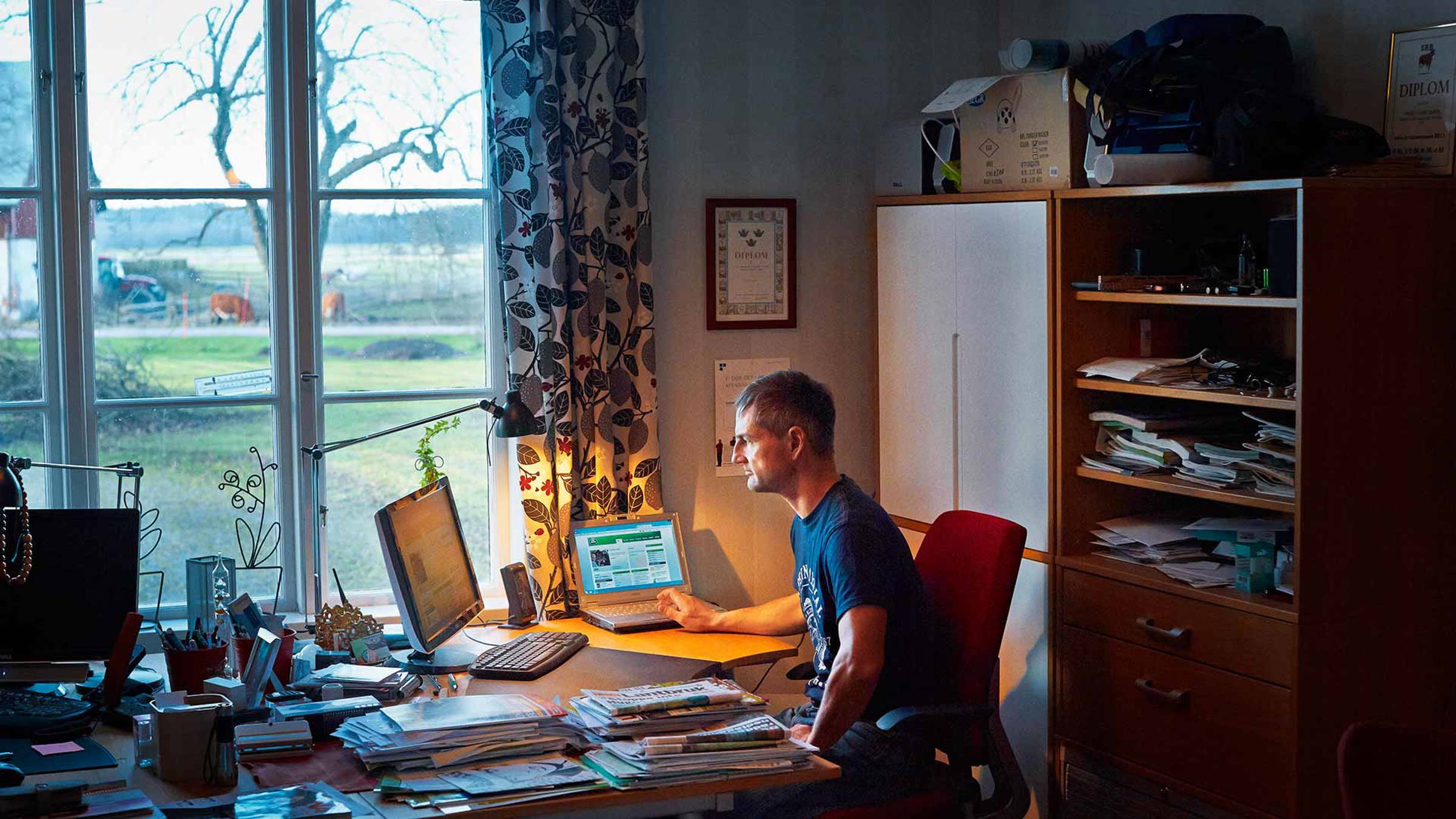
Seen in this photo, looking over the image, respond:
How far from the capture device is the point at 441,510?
3.24 m

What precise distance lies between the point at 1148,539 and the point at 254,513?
7.50 feet

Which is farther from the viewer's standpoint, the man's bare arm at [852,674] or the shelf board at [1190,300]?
the shelf board at [1190,300]

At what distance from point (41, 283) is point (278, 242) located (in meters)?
0.58

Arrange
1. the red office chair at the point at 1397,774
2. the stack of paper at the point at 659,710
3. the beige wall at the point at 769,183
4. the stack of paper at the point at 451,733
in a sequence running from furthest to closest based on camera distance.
Answer: the beige wall at the point at 769,183, the stack of paper at the point at 659,710, the stack of paper at the point at 451,733, the red office chair at the point at 1397,774

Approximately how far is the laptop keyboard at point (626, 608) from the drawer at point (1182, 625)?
3.45 feet

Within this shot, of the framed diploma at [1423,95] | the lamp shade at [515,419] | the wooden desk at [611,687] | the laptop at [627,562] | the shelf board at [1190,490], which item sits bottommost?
the wooden desk at [611,687]

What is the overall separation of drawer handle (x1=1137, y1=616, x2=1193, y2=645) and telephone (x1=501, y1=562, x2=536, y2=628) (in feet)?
4.98

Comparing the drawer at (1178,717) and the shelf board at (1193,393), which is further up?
the shelf board at (1193,393)

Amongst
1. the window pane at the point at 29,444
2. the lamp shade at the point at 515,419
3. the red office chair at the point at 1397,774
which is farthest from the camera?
the window pane at the point at 29,444

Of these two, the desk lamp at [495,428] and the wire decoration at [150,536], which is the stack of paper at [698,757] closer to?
the desk lamp at [495,428]

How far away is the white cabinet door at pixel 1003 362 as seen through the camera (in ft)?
11.1

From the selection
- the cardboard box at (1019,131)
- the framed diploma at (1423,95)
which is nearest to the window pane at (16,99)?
the cardboard box at (1019,131)

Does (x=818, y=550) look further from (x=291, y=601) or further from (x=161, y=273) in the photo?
(x=161, y=273)

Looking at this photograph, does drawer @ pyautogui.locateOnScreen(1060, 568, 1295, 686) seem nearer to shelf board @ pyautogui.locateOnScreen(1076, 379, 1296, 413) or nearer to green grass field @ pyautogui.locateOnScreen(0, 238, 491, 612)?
shelf board @ pyautogui.locateOnScreen(1076, 379, 1296, 413)
